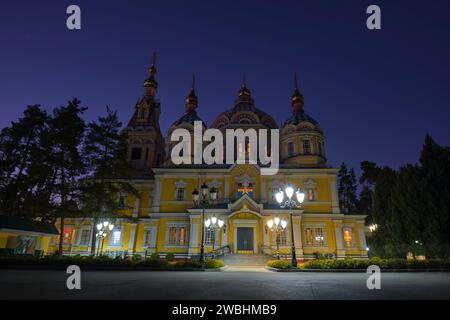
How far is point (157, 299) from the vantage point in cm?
588

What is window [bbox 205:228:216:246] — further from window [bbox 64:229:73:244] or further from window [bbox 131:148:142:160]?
window [bbox 131:148:142:160]

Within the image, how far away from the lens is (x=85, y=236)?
105ft

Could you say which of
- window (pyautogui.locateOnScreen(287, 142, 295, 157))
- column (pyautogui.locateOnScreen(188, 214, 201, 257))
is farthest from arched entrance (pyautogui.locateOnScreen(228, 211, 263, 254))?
window (pyautogui.locateOnScreen(287, 142, 295, 157))

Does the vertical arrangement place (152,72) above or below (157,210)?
above

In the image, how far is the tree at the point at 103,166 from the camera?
2481 cm

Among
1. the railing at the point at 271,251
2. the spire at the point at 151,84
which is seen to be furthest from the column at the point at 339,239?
the spire at the point at 151,84

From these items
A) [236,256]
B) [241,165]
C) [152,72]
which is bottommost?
[236,256]

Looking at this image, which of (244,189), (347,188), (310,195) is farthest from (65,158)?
(347,188)

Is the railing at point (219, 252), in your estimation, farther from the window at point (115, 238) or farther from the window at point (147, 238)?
the window at point (115, 238)

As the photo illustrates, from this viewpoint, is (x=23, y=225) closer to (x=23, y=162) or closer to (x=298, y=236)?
(x=23, y=162)

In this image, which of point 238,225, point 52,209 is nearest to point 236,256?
point 238,225

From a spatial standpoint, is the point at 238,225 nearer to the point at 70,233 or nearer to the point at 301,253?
the point at 301,253
